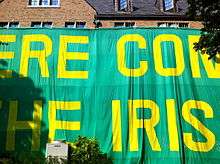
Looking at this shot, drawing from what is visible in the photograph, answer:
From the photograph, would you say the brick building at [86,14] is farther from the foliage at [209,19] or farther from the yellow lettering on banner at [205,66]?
the foliage at [209,19]

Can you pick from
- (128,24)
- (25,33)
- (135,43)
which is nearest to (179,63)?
(135,43)

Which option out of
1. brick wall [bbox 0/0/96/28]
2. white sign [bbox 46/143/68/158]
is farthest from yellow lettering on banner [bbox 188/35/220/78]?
brick wall [bbox 0/0/96/28]

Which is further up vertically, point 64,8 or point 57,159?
point 64,8

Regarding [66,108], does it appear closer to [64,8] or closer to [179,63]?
[179,63]

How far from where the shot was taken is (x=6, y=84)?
20672mm

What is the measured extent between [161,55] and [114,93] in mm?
3270

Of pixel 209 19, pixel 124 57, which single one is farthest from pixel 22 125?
pixel 209 19

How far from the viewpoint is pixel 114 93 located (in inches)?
807

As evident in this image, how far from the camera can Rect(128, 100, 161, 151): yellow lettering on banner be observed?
63.5 feet

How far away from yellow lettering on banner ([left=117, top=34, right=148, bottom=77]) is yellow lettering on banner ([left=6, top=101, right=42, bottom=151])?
14.5 feet

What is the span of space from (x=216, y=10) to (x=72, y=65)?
28.5 ft

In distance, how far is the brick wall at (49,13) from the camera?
37.9m

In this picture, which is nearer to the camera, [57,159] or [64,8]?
[57,159]

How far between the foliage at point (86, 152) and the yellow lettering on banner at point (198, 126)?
154 inches
